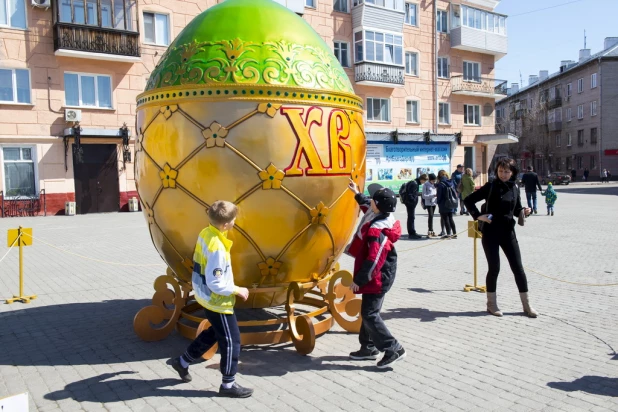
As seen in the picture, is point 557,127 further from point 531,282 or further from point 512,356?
point 512,356

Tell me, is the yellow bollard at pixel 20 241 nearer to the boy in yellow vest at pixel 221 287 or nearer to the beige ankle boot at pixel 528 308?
the boy in yellow vest at pixel 221 287

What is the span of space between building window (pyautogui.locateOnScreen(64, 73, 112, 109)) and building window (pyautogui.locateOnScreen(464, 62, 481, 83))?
842 inches

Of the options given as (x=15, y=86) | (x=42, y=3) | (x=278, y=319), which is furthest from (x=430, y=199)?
(x=42, y=3)

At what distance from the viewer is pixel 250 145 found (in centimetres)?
450

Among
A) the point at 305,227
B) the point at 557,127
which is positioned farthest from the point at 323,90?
the point at 557,127

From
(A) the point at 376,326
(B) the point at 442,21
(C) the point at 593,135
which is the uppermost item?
(B) the point at 442,21

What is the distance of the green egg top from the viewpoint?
462 cm

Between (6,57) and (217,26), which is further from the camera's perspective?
(6,57)

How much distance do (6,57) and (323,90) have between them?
19.4 m

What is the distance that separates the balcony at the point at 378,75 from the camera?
92.1ft

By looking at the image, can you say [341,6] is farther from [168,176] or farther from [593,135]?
[593,135]

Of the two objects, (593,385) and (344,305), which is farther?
(344,305)

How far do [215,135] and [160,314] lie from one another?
6.13 ft

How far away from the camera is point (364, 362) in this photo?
455cm
